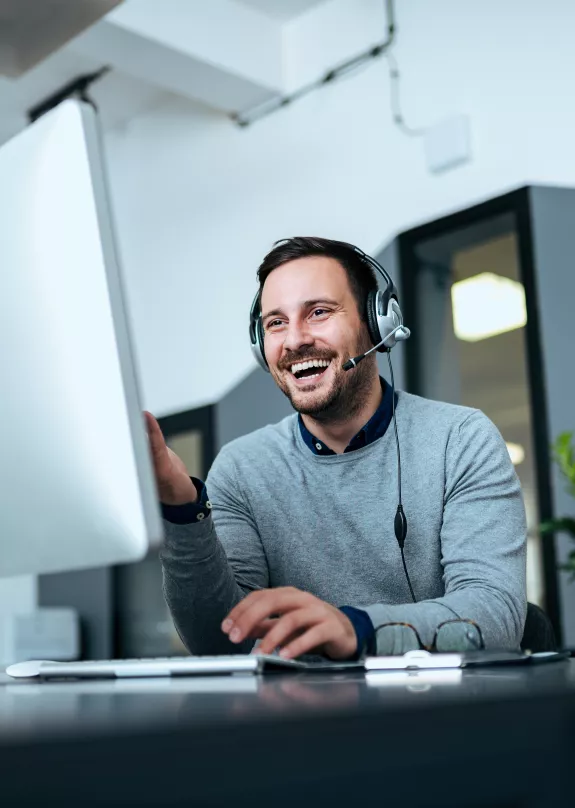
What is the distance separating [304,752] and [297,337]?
Answer: 1.36m

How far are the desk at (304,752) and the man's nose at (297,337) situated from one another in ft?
4.03

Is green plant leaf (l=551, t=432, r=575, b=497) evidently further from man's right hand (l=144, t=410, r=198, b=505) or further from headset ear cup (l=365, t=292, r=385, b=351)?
man's right hand (l=144, t=410, r=198, b=505)

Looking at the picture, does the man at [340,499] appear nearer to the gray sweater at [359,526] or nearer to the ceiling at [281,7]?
the gray sweater at [359,526]

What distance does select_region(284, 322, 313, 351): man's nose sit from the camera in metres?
1.67

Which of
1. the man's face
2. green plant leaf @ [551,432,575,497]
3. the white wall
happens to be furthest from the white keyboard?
the white wall

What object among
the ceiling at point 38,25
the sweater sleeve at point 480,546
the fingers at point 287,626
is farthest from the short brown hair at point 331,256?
the fingers at point 287,626

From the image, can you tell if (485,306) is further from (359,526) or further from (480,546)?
(480,546)

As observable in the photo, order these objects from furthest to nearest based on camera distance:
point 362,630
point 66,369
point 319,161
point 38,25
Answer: point 319,161
point 38,25
point 362,630
point 66,369

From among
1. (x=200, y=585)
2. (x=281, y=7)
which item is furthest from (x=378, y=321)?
(x=281, y=7)

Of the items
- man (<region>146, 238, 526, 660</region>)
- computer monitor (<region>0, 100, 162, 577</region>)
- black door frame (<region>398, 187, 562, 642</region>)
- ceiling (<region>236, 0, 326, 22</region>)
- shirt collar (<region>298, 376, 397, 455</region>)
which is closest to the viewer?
computer monitor (<region>0, 100, 162, 577</region>)

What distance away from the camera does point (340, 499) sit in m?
1.50

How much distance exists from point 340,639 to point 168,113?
16.3ft

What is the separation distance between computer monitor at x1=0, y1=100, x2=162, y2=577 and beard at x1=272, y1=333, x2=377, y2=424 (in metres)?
0.90

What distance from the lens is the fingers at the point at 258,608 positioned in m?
0.84
